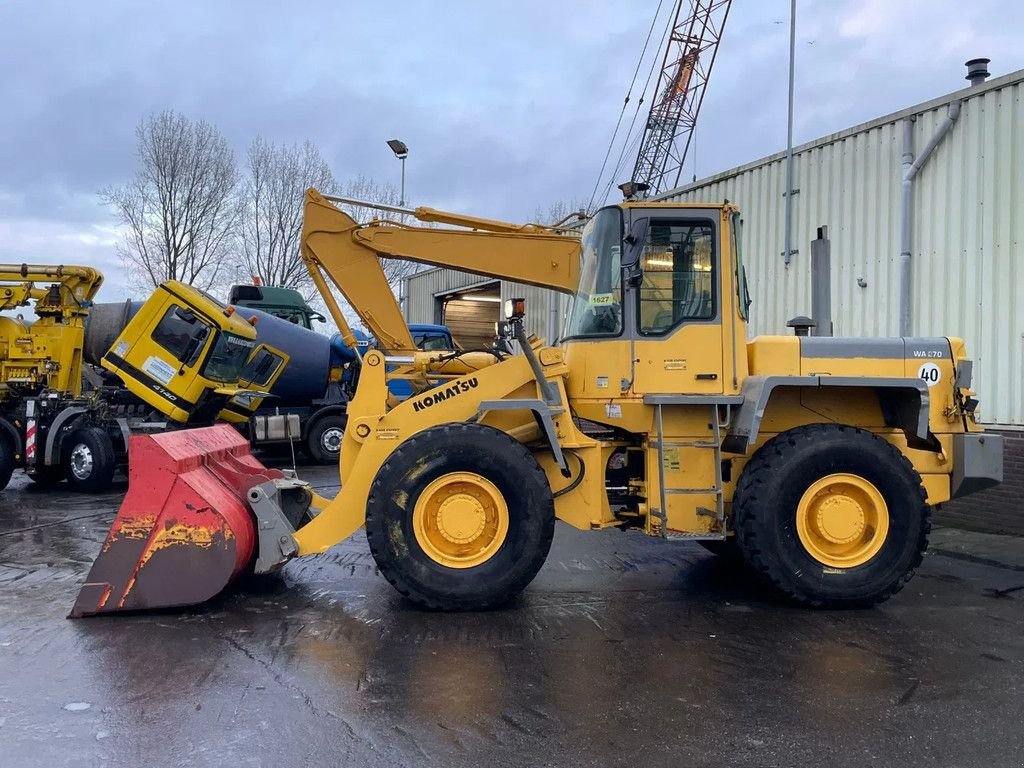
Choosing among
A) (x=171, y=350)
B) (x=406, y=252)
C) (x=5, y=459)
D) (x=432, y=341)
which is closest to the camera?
(x=406, y=252)

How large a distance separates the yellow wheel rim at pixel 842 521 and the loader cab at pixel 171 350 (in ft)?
30.3

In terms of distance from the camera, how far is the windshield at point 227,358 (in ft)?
39.7

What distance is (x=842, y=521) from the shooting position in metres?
5.55

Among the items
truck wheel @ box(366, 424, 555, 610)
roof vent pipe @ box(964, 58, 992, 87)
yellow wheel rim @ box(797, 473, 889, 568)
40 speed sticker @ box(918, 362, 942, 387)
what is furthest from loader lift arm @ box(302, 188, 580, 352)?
roof vent pipe @ box(964, 58, 992, 87)

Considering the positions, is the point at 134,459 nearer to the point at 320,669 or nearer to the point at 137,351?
the point at 320,669

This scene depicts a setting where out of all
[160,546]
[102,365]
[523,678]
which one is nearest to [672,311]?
[523,678]

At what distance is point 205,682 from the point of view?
4.15 meters

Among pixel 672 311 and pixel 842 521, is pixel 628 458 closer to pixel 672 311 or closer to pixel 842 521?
pixel 672 311

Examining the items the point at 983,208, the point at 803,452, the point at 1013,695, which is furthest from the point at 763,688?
the point at 983,208

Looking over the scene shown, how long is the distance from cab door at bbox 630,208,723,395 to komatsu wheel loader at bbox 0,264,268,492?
26.8 ft

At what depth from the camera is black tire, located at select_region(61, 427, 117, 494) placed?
11312 mm

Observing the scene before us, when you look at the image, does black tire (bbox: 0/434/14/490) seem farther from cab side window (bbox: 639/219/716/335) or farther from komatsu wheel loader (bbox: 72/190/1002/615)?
cab side window (bbox: 639/219/716/335)

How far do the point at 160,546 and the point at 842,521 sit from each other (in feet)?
14.9

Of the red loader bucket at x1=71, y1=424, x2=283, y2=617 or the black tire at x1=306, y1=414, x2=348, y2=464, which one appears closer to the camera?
the red loader bucket at x1=71, y1=424, x2=283, y2=617
